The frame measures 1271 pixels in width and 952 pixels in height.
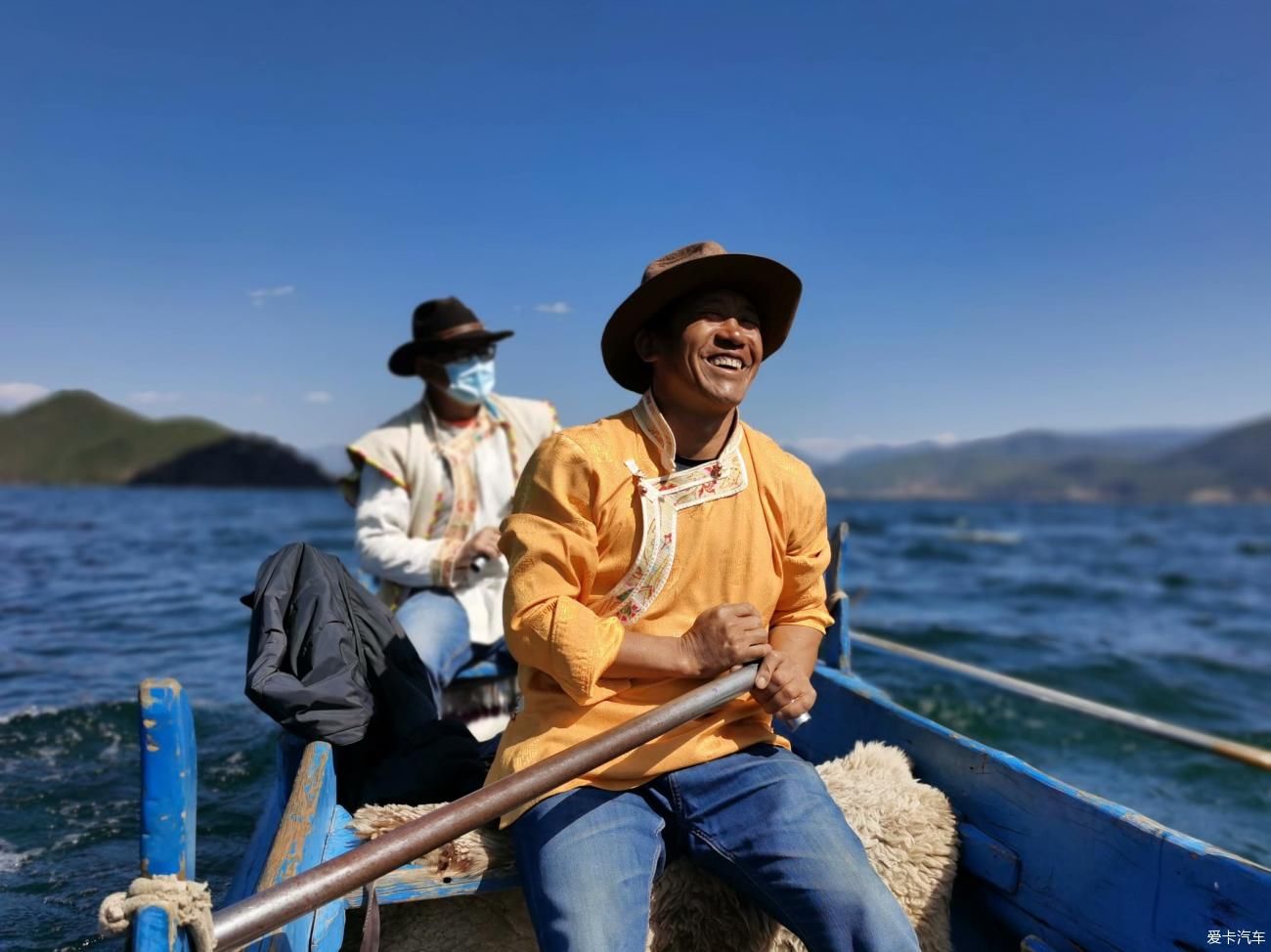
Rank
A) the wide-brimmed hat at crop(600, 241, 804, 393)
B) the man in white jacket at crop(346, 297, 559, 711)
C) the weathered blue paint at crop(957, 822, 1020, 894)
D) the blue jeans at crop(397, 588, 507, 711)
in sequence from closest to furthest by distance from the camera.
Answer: the wide-brimmed hat at crop(600, 241, 804, 393), the weathered blue paint at crop(957, 822, 1020, 894), the blue jeans at crop(397, 588, 507, 711), the man in white jacket at crop(346, 297, 559, 711)

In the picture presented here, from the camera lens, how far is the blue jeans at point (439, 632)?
348 cm

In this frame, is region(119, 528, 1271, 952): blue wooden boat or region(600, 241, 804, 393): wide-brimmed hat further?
region(600, 241, 804, 393): wide-brimmed hat

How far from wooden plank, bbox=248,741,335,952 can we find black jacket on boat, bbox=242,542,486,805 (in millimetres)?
139

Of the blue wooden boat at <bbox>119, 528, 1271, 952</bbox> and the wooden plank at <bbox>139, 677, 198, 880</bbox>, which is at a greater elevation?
the wooden plank at <bbox>139, 677, 198, 880</bbox>

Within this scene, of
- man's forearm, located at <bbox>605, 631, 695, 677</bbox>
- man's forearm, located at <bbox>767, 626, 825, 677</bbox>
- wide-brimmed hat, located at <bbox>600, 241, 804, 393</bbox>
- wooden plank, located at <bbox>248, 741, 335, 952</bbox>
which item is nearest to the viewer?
wooden plank, located at <bbox>248, 741, 335, 952</bbox>

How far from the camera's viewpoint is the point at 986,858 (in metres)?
2.42

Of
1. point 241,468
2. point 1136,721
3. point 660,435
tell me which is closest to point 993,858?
point 660,435

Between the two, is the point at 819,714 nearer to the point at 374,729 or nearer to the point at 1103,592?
the point at 374,729

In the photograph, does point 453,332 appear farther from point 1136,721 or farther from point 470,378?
point 1136,721

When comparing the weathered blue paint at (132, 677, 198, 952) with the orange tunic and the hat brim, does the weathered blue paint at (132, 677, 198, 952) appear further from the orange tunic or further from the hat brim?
the hat brim

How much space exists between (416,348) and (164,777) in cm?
278

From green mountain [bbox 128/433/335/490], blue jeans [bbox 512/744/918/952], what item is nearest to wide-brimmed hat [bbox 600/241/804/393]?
blue jeans [bbox 512/744/918/952]

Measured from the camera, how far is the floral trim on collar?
6.94 feet

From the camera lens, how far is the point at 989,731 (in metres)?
7.47
